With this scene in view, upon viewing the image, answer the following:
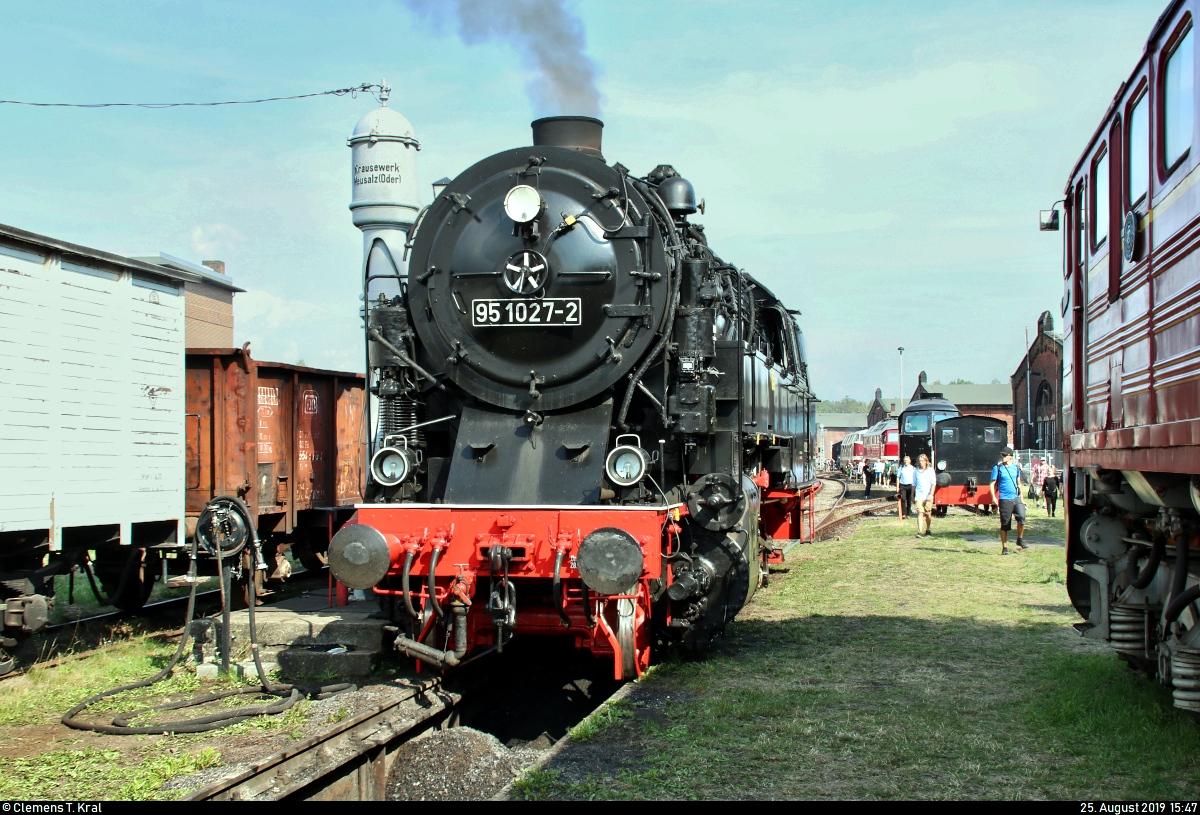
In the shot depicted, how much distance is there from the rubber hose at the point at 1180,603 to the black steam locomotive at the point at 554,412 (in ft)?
8.64

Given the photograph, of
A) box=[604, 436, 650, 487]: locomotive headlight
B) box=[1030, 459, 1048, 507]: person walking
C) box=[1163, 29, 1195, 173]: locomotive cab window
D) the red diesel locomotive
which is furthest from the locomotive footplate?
box=[1030, 459, 1048, 507]: person walking

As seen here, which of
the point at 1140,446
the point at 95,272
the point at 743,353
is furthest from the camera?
the point at 95,272

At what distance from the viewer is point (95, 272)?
826 centimetres

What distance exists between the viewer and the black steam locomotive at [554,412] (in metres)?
6.23

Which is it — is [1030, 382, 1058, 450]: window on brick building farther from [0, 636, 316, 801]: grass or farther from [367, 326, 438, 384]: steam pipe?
[0, 636, 316, 801]: grass

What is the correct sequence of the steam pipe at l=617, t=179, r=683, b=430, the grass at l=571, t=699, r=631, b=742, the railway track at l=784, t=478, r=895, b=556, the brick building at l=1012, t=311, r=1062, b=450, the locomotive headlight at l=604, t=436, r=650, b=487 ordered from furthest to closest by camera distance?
the brick building at l=1012, t=311, r=1062, b=450, the railway track at l=784, t=478, r=895, b=556, the steam pipe at l=617, t=179, r=683, b=430, the locomotive headlight at l=604, t=436, r=650, b=487, the grass at l=571, t=699, r=631, b=742

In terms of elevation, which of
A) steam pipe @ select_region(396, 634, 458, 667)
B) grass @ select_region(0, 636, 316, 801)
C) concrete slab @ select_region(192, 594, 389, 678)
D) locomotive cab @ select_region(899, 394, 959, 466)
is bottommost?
grass @ select_region(0, 636, 316, 801)

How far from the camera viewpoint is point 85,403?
26.7 ft

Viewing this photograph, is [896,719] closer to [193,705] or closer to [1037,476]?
[193,705]

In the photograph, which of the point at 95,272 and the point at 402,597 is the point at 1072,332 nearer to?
the point at 402,597

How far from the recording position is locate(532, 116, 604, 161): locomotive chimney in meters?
7.64

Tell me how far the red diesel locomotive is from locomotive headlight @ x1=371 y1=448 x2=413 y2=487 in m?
4.30
